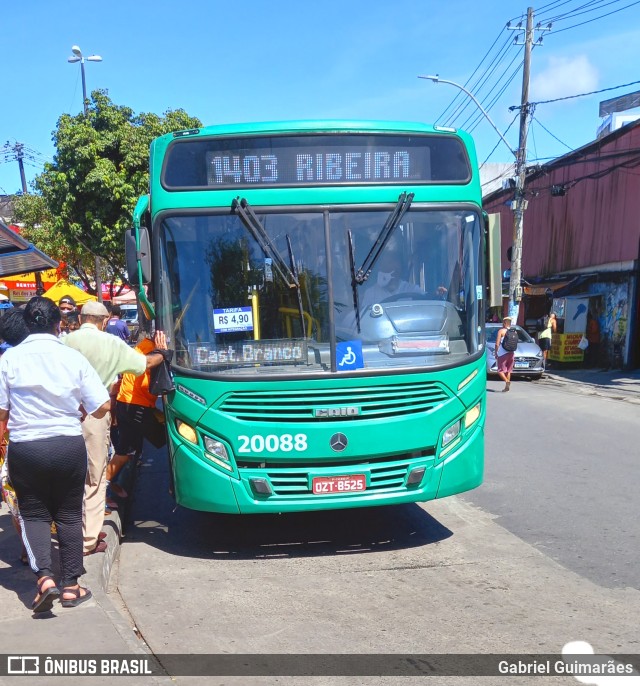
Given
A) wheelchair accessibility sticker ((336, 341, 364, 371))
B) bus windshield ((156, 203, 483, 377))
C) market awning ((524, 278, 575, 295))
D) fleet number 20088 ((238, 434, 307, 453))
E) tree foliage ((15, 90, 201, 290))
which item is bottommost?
market awning ((524, 278, 575, 295))

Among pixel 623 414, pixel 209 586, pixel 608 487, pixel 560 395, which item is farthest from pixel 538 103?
pixel 209 586

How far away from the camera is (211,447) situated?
5.73m

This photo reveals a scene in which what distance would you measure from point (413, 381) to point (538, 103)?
2042 centimetres

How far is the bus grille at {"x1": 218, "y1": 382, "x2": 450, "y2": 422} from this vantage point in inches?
223

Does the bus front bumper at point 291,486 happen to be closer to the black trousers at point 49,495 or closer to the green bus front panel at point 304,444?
the green bus front panel at point 304,444

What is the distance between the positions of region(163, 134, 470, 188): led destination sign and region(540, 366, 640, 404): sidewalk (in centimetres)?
1204

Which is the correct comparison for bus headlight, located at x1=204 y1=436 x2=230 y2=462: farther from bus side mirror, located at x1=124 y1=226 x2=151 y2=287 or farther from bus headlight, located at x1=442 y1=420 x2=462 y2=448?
bus headlight, located at x1=442 y1=420 x2=462 y2=448

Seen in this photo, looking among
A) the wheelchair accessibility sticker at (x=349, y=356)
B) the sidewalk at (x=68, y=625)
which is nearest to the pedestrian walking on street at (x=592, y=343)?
the wheelchair accessibility sticker at (x=349, y=356)

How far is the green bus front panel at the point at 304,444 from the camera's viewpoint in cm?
566

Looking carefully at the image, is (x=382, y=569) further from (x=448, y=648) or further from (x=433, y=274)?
(x=433, y=274)

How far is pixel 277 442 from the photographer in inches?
222

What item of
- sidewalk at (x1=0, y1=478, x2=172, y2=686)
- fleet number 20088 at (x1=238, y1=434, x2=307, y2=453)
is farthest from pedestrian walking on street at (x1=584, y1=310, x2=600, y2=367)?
sidewalk at (x1=0, y1=478, x2=172, y2=686)

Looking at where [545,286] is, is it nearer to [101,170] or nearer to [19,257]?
[101,170]

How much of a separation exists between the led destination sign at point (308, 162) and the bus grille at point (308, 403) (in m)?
1.66
